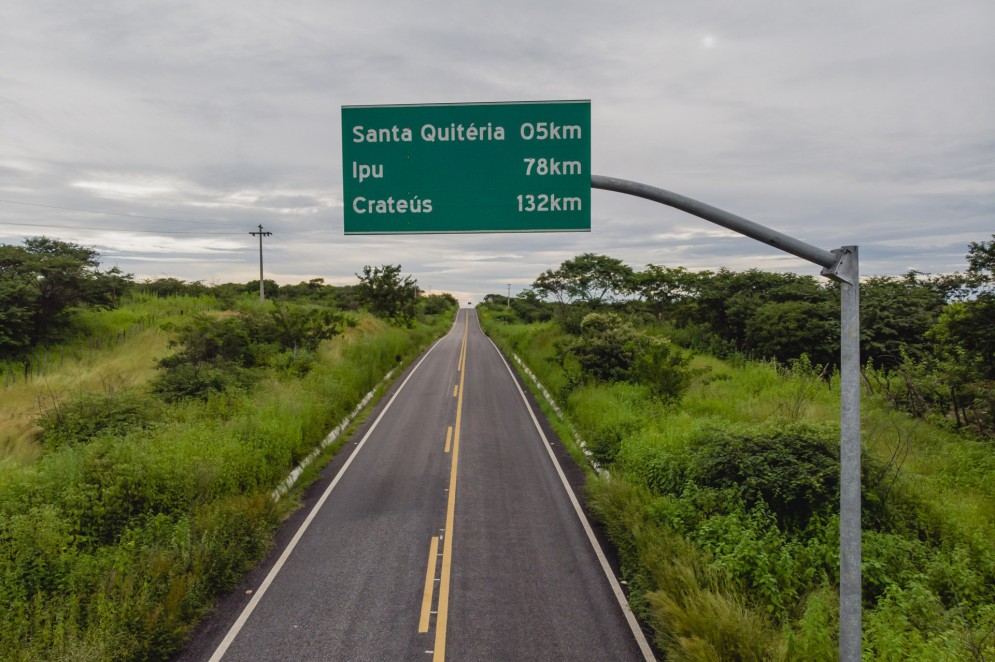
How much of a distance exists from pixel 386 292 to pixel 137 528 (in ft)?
126

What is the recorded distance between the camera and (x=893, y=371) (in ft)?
64.2

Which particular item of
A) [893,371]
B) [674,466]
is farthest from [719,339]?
[674,466]

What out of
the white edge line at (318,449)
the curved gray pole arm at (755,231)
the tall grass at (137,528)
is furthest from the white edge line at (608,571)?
the white edge line at (318,449)

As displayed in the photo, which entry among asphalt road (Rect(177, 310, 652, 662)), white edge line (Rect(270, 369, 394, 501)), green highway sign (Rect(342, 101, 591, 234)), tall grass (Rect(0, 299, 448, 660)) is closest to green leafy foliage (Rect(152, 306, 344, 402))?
tall grass (Rect(0, 299, 448, 660))

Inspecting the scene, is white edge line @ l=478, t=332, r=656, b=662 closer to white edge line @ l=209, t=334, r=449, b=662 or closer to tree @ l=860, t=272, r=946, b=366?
white edge line @ l=209, t=334, r=449, b=662

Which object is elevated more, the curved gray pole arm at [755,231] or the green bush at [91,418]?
the curved gray pole arm at [755,231]

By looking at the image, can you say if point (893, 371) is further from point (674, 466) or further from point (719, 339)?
point (674, 466)

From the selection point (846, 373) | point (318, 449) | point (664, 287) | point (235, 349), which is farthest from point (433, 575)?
point (664, 287)

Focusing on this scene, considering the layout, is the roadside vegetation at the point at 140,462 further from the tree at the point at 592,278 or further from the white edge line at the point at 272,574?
the tree at the point at 592,278

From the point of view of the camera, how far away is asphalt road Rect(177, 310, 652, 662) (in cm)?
666

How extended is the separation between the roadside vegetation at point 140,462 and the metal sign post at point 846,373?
7.52 metres

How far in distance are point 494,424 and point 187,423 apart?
374 inches

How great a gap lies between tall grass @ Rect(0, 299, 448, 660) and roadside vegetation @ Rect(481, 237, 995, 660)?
648cm

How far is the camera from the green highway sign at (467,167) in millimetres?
5605
